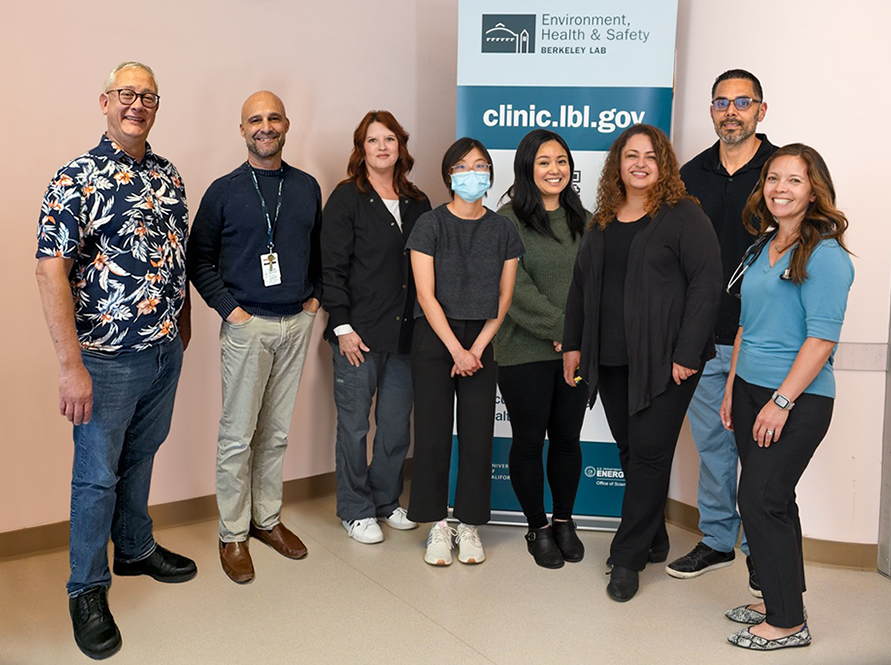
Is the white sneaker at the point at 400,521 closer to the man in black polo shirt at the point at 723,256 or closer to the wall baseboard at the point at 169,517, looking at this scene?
the wall baseboard at the point at 169,517

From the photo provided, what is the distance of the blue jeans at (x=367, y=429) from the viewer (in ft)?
12.1

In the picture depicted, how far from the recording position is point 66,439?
3.52 m

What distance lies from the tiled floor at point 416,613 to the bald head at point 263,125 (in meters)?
1.66

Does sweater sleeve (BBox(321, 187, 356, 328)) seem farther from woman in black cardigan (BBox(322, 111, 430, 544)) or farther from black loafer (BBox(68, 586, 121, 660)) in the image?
black loafer (BBox(68, 586, 121, 660))

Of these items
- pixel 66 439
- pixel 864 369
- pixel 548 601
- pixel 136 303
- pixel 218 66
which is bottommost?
pixel 548 601

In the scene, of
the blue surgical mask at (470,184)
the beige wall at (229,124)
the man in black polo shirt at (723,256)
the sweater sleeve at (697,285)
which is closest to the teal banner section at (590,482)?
the beige wall at (229,124)

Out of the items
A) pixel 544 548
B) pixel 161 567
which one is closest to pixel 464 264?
pixel 544 548

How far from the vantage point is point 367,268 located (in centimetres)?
356

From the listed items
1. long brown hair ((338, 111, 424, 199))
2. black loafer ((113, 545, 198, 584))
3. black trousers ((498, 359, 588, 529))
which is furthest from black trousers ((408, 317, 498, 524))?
black loafer ((113, 545, 198, 584))

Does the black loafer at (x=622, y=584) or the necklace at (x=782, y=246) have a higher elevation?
the necklace at (x=782, y=246)

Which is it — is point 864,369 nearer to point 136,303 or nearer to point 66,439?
point 136,303

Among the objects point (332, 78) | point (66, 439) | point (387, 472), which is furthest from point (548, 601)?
point (332, 78)

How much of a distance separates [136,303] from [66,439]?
3.88 feet

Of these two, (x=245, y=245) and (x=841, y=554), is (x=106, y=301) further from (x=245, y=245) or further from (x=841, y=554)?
(x=841, y=554)
